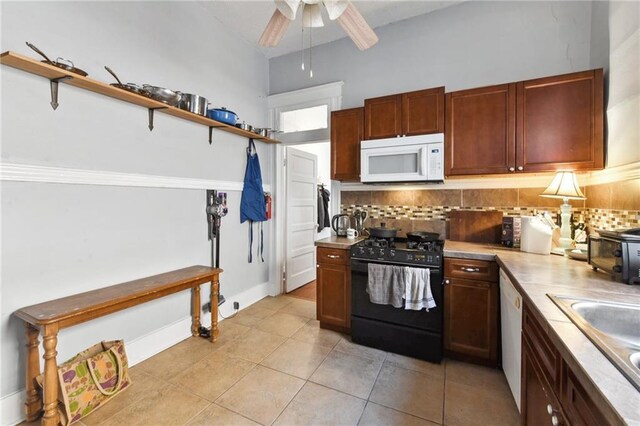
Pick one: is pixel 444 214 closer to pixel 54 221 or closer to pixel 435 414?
pixel 435 414

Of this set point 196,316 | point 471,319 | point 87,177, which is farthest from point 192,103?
point 471,319

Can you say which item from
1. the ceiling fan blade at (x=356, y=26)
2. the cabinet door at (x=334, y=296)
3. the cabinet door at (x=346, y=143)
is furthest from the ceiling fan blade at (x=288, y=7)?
the cabinet door at (x=334, y=296)

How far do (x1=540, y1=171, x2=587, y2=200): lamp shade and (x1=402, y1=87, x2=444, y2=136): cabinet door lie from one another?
93 centimetres

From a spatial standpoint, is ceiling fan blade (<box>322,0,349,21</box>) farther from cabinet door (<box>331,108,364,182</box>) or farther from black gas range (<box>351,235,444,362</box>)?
black gas range (<box>351,235,444,362</box>)

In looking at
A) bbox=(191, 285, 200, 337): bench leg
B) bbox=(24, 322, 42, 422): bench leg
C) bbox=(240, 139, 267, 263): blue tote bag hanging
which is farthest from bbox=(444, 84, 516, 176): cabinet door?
bbox=(24, 322, 42, 422): bench leg

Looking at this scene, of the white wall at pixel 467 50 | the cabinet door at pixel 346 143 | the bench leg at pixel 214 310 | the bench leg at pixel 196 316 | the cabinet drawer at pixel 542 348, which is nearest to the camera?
the cabinet drawer at pixel 542 348

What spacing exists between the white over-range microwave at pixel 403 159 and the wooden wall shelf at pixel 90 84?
146 cm

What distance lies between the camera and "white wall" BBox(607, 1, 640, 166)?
1595mm

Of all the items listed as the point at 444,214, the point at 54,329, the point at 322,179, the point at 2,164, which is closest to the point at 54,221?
the point at 2,164

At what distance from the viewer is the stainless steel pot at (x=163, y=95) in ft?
7.04

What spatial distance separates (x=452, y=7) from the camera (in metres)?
2.76

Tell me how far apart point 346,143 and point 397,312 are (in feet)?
5.56

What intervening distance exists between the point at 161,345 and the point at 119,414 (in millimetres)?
732

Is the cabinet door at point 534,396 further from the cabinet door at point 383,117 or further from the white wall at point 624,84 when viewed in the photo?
the cabinet door at point 383,117
